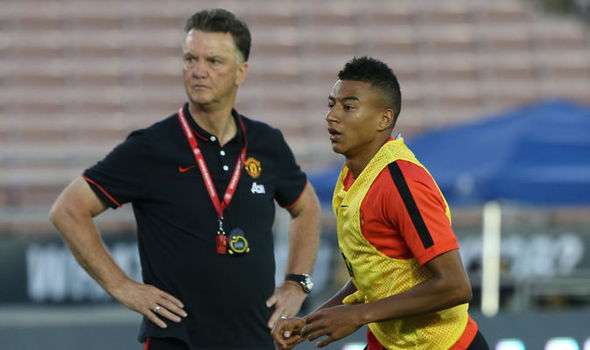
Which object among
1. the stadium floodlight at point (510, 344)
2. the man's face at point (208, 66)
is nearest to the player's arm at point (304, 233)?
the man's face at point (208, 66)

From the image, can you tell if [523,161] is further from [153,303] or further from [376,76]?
[376,76]

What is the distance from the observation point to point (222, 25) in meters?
4.14

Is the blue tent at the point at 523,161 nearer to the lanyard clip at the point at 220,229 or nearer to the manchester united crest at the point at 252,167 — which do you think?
the manchester united crest at the point at 252,167

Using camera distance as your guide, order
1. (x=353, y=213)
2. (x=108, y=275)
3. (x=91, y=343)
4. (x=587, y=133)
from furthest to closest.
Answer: (x=587, y=133) → (x=91, y=343) → (x=108, y=275) → (x=353, y=213)

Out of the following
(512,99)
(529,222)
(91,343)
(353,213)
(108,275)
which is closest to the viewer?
(353,213)

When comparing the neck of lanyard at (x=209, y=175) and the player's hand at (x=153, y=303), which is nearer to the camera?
the player's hand at (x=153, y=303)

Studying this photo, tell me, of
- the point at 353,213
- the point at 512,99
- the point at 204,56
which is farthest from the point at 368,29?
the point at 353,213

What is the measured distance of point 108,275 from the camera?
4055mm

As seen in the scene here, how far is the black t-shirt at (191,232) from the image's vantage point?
3988 millimetres

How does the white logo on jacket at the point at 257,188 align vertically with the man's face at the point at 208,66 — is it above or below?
below

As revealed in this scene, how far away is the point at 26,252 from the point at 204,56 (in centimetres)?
504

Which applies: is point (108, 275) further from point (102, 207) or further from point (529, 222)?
point (529, 222)

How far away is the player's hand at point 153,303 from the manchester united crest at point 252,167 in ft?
2.07

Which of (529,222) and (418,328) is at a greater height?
(418,328)
